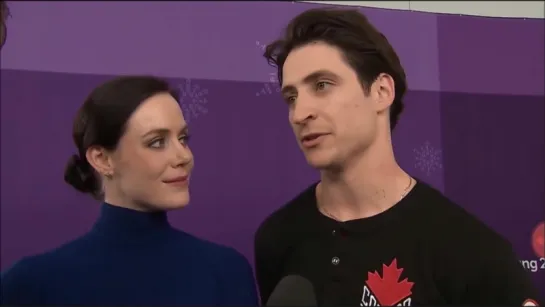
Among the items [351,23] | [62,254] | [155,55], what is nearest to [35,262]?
[62,254]

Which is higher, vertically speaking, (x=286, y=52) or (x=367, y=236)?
(x=286, y=52)

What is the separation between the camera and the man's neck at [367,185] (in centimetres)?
→ 90

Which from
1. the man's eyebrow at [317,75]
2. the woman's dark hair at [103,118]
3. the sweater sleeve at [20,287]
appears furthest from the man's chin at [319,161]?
the sweater sleeve at [20,287]

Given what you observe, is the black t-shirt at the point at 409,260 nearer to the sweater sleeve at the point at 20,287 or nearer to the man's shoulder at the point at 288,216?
the man's shoulder at the point at 288,216

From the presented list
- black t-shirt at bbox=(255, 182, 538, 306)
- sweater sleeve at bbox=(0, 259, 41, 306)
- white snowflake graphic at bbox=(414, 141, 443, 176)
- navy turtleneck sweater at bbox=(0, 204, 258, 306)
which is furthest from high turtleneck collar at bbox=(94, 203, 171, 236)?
white snowflake graphic at bbox=(414, 141, 443, 176)

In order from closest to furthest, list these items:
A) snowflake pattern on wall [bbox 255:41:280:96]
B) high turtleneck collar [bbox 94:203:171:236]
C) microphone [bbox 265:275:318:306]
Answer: microphone [bbox 265:275:318:306], high turtleneck collar [bbox 94:203:171:236], snowflake pattern on wall [bbox 255:41:280:96]

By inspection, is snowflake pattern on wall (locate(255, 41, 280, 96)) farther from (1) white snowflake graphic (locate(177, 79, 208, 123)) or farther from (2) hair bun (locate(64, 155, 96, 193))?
(2) hair bun (locate(64, 155, 96, 193))

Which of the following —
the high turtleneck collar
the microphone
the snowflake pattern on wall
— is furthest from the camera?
the snowflake pattern on wall

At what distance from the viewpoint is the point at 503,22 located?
1007 millimetres

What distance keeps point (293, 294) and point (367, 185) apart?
0.79 feet

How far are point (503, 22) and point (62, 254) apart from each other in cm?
75

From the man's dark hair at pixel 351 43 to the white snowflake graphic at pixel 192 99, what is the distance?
Answer: 4.6 inches

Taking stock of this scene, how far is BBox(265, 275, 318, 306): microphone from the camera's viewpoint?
714 mm

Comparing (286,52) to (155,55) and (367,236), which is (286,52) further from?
(367,236)
